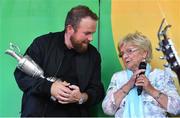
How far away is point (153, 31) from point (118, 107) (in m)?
0.59

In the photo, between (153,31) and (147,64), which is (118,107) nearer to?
(147,64)

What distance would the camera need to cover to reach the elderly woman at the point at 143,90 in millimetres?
2736

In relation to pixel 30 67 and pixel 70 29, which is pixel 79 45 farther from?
pixel 30 67

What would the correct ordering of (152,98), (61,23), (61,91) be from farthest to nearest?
(61,23) → (152,98) → (61,91)

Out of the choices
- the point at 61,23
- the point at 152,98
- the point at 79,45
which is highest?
the point at 61,23

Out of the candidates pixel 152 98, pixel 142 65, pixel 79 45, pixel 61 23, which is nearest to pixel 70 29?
pixel 79 45

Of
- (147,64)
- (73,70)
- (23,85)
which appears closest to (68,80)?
(73,70)

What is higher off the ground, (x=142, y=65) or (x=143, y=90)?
(x=142, y=65)

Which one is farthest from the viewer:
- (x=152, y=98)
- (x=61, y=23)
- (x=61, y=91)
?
(x=61, y=23)

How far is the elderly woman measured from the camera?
274cm

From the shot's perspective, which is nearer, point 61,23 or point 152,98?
point 152,98

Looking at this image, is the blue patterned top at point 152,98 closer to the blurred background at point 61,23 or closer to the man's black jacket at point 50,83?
the man's black jacket at point 50,83

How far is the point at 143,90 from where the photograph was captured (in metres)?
2.80

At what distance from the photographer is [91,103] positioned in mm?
2840
